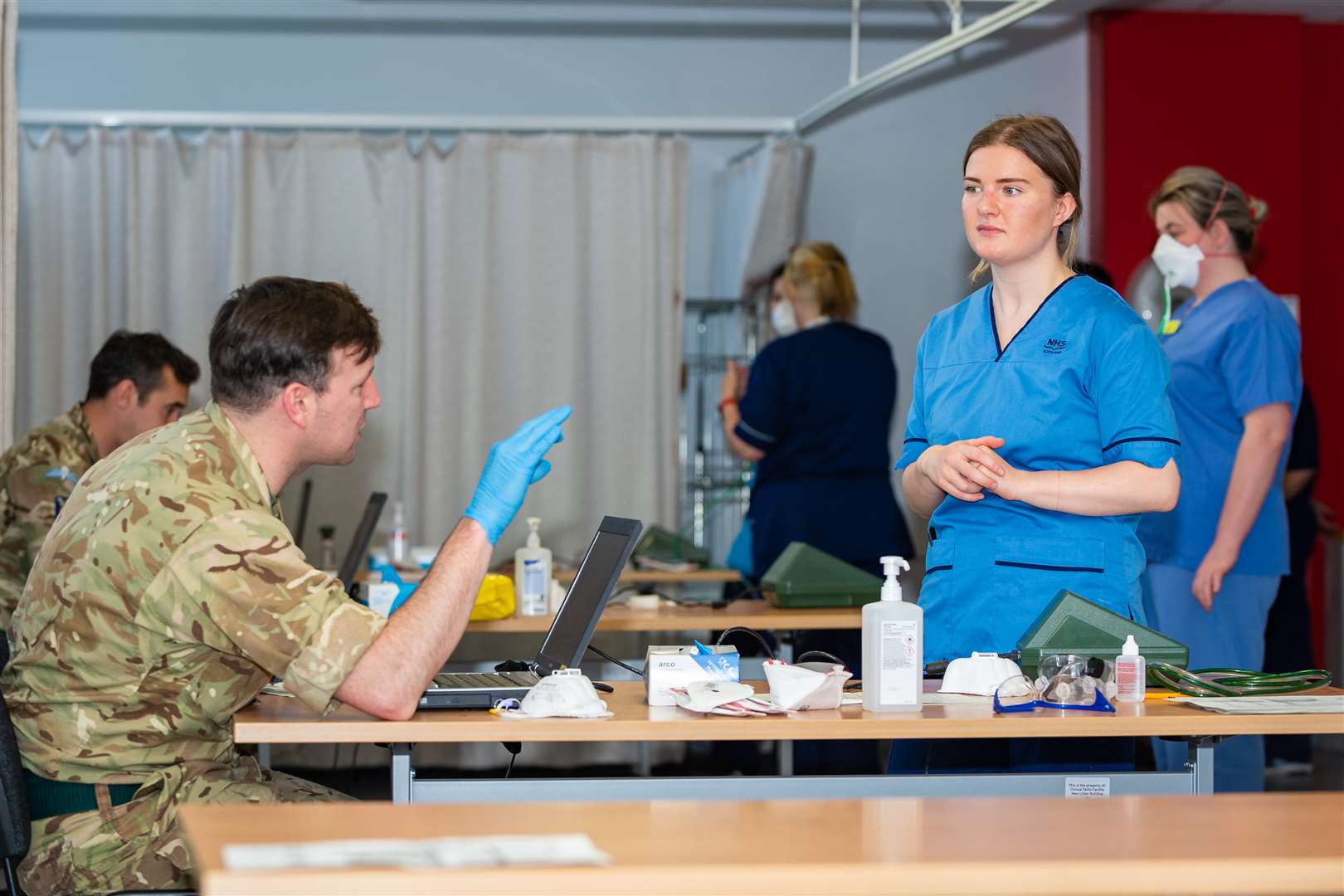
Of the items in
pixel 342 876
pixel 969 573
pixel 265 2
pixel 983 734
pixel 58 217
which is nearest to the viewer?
pixel 342 876

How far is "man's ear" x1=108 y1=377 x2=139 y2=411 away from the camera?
380 centimetres

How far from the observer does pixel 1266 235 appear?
556 centimetres

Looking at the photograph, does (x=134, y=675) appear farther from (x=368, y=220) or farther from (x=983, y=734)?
(x=368, y=220)

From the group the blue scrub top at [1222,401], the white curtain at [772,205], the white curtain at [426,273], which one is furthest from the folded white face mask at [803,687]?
the white curtain at [772,205]

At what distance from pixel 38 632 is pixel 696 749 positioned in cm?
353

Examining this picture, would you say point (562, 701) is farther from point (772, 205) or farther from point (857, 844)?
point (772, 205)

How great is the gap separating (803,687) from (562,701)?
33 centimetres

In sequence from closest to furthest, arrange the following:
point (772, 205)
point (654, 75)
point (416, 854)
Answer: point (416, 854), point (772, 205), point (654, 75)

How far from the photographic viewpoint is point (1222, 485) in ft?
11.0

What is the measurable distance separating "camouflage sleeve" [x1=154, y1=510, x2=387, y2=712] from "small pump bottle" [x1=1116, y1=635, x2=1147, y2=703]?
3.35 feet

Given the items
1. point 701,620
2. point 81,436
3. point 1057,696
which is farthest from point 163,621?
point 81,436

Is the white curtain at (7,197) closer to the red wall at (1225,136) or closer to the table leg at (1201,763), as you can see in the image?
the table leg at (1201,763)

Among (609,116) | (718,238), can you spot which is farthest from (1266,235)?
(609,116)

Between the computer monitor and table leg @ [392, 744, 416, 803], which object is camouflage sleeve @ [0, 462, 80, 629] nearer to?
the computer monitor
